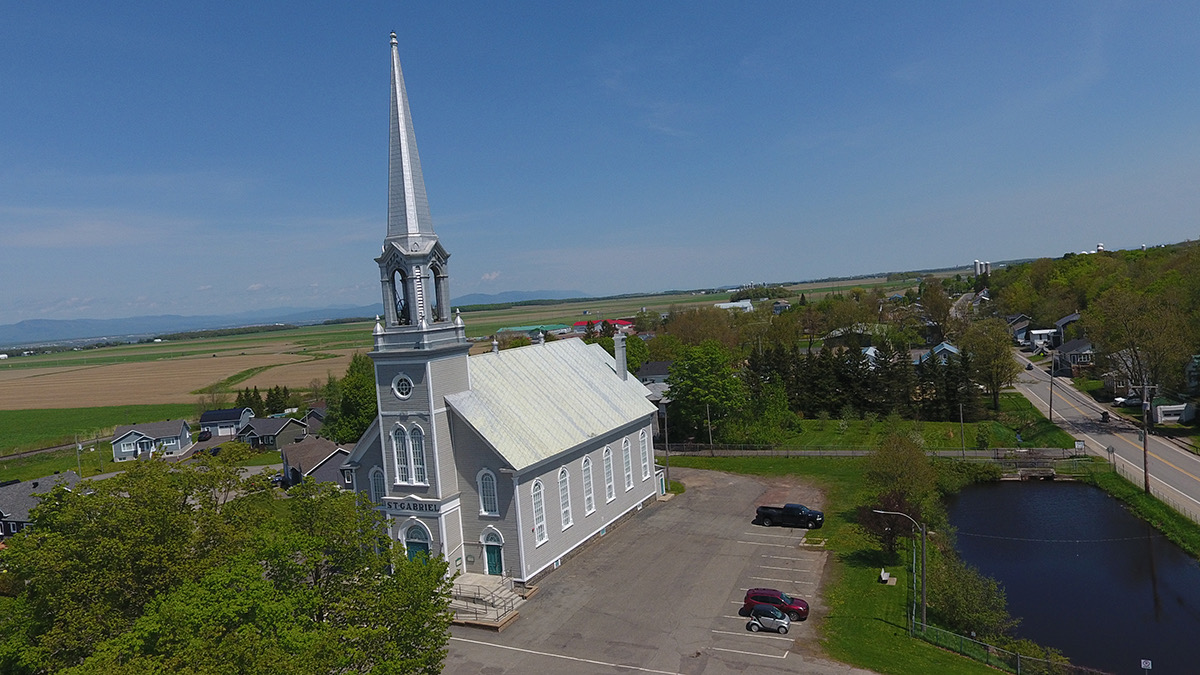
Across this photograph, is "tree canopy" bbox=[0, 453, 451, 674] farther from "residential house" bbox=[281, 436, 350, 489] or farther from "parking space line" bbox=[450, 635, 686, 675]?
"residential house" bbox=[281, 436, 350, 489]

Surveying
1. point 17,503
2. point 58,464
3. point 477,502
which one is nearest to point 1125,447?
point 477,502

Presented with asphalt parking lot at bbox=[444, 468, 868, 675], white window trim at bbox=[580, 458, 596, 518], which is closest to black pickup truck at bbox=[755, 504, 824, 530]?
asphalt parking lot at bbox=[444, 468, 868, 675]

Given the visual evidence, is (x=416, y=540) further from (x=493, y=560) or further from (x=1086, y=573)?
(x=1086, y=573)

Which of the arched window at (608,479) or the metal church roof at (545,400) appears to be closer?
the metal church roof at (545,400)

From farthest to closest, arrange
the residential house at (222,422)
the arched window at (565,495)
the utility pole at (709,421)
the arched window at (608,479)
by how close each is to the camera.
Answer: the residential house at (222,422) < the utility pole at (709,421) < the arched window at (608,479) < the arched window at (565,495)

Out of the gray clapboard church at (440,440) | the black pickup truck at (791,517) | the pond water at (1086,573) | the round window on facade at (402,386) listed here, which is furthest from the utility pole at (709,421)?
the round window on facade at (402,386)

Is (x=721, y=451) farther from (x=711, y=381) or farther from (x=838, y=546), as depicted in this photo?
(x=838, y=546)

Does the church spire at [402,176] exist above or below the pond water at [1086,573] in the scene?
above

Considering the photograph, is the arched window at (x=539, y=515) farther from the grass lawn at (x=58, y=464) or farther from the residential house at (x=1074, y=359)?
the residential house at (x=1074, y=359)
